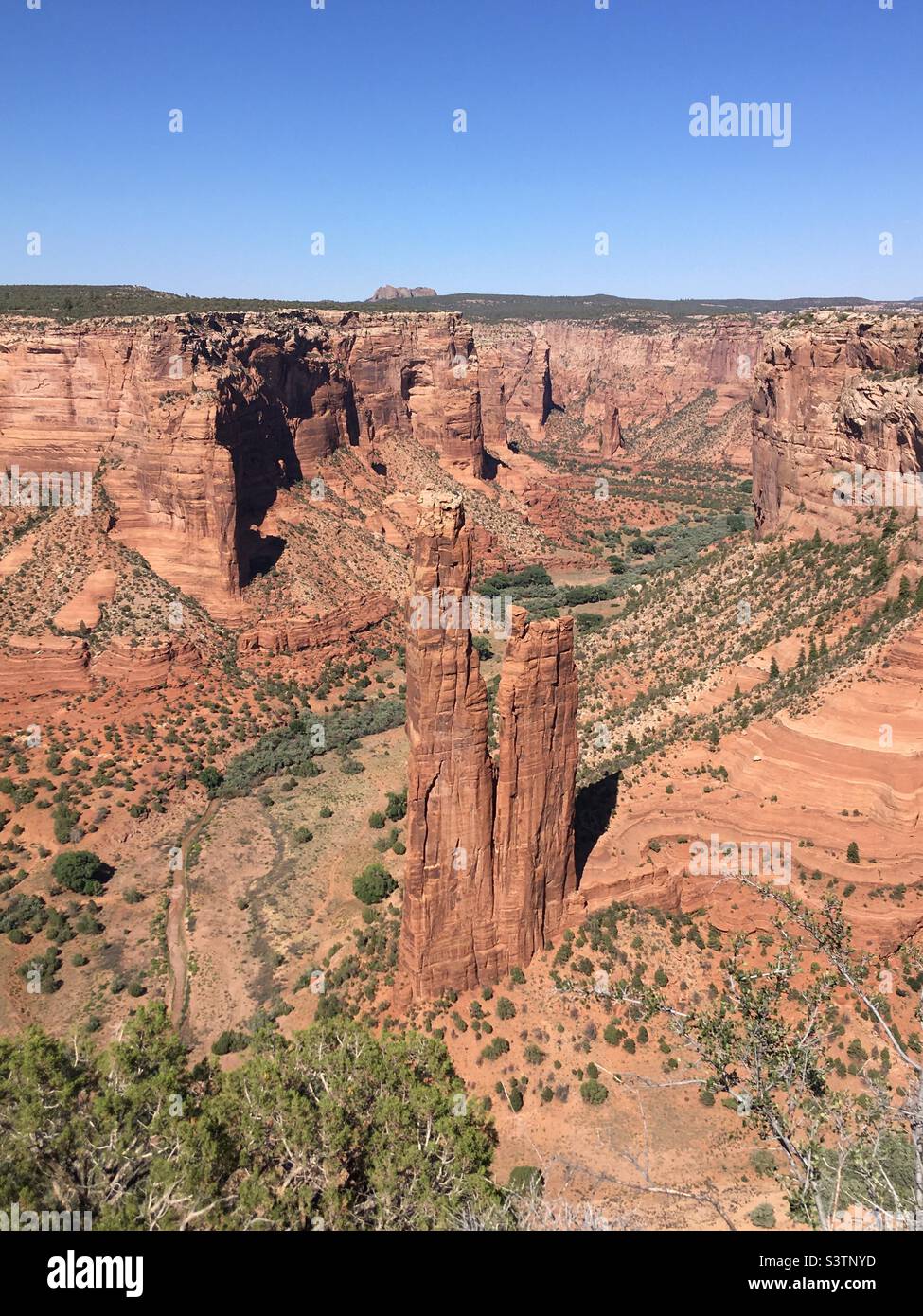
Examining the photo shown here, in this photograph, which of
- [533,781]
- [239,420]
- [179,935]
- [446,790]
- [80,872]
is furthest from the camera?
[239,420]

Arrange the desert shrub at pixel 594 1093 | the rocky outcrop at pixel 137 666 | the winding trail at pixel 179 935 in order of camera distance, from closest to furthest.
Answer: the desert shrub at pixel 594 1093 < the winding trail at pixel 179 935 < the rocky outcrop at pixel 137 666

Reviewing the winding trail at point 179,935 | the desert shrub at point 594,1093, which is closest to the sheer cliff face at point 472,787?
the desert shrub at point 594,1093

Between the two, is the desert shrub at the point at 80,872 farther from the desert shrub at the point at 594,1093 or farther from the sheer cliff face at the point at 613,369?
the sheer cliff face at the point at 613,369

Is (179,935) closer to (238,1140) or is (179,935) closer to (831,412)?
(238,1140)

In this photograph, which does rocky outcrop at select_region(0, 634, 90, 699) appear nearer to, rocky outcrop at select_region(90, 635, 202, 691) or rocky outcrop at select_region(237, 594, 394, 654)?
rocky outcrop at select_region(90, 635, 202, 691)

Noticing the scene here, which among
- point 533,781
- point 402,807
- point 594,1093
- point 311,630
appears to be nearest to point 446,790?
point 533,781

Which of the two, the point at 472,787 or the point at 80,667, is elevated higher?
the point at 80,667

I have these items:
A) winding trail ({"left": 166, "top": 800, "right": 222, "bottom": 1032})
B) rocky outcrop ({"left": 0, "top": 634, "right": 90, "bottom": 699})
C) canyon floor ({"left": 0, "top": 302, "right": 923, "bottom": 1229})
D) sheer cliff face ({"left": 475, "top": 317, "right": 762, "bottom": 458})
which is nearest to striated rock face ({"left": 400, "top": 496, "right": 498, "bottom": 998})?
canyon floor ({"left": 0, "top": 302, "right": 923, "bottom": 1229})
